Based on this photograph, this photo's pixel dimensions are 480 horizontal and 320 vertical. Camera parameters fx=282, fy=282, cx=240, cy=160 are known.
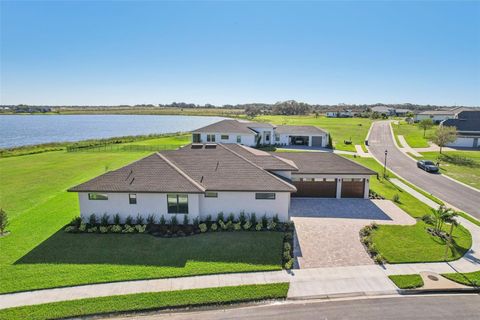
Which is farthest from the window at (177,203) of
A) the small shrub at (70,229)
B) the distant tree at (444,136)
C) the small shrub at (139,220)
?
the distant tree at (444,136)

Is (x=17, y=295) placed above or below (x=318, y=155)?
below

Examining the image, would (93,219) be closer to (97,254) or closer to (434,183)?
(97,254)

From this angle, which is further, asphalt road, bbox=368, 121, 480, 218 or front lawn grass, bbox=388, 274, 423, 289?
asphalt road, bbox=368, 121, 480, 218

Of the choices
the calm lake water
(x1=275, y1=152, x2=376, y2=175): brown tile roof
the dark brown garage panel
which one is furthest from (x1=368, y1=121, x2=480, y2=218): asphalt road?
the calm lake water

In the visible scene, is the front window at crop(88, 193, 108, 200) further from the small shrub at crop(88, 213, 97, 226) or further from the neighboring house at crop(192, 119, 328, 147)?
the neighboring house at crop(192, 119, 328, 147)

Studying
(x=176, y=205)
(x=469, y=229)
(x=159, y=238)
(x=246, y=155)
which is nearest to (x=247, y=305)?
(x=159, y=238)

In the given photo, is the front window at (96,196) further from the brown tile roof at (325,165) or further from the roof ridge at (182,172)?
the brown tile roof at (325,165)

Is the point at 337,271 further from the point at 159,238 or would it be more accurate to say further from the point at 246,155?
the point at 246,155
